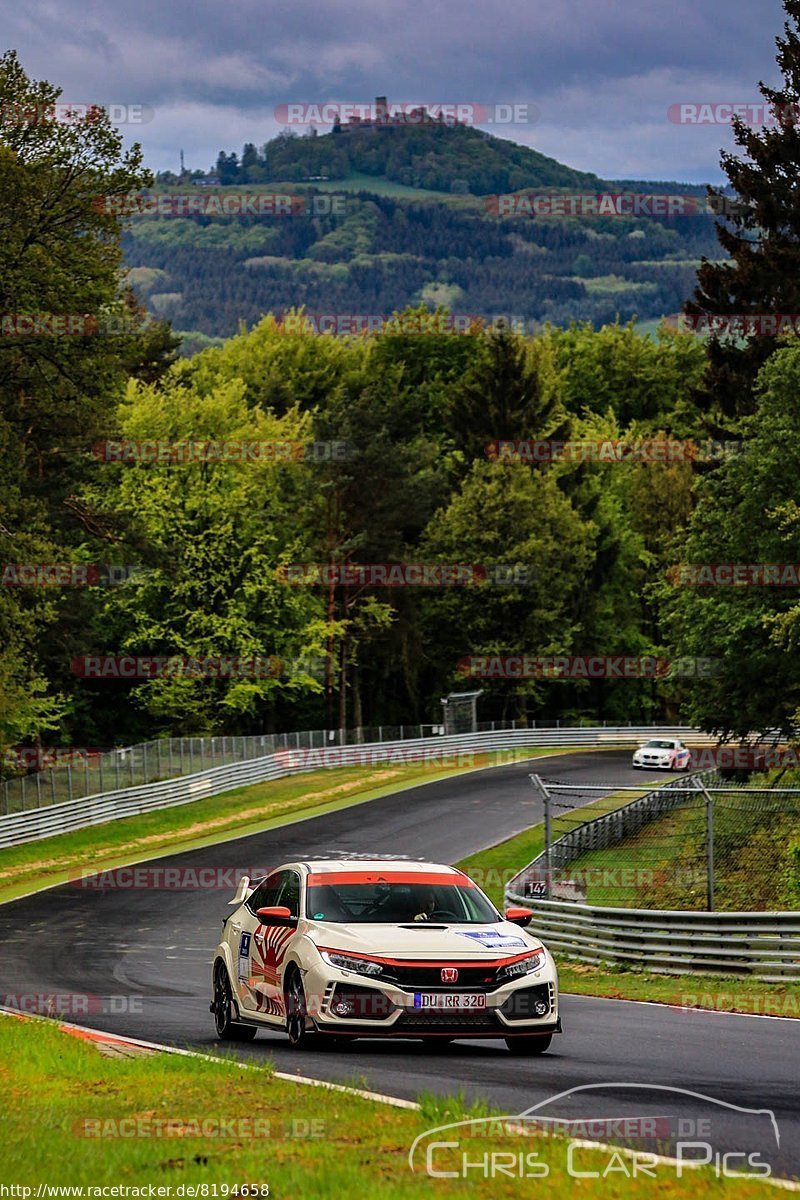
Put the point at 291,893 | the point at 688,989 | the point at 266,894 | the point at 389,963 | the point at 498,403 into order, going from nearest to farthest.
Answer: the point at 389,963
the point at 291,893
the point at 266,894
the point at 688,989
the point at 498,403

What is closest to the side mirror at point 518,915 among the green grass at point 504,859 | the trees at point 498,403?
the green grass at point 504,859

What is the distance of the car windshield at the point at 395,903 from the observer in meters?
13.9

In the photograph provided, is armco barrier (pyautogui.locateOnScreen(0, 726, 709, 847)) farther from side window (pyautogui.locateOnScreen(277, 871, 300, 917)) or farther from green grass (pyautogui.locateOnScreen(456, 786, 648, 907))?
side window (pyautogui.locateOnScreen(277, 871, 300, 917))

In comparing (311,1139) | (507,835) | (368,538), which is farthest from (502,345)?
(311,1139)

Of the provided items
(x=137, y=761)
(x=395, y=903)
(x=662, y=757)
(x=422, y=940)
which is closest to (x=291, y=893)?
(x=395, y=903)

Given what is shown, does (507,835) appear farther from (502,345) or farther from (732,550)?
(502,345)

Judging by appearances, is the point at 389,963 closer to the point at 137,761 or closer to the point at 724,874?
the point at 724,874

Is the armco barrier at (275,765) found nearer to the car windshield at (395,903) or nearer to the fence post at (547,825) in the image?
the fence post at (547,825)

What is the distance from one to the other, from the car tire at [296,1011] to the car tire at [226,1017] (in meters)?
1.48

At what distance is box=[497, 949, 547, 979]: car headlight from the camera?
12962 millimetres

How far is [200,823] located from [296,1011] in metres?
40.2

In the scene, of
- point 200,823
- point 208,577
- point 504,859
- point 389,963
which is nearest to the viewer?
point 389,963

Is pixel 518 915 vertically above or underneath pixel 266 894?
above

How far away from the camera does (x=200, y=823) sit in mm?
53031
